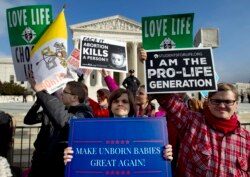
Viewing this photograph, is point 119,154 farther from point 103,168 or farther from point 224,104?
point 224,104

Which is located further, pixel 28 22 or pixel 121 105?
pixel 28 22

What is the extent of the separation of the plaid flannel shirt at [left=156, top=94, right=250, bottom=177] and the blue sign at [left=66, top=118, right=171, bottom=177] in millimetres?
352

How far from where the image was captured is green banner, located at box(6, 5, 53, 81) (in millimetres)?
4430

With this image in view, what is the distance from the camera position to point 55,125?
307cm

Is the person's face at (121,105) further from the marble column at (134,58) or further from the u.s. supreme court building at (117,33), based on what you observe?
the marble column at (134,58)

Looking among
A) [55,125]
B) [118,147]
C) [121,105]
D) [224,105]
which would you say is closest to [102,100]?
[121,105]

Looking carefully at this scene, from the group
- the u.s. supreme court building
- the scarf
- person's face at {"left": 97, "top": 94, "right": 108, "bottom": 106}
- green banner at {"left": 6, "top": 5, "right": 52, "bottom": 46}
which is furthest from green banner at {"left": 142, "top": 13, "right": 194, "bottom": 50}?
the u.s. supreme court building

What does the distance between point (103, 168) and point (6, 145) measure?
1868 mm

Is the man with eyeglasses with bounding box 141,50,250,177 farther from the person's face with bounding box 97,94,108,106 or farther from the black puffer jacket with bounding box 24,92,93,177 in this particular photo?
the person's face with bounding box 97,94,108,106

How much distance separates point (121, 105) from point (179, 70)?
28.4 inches

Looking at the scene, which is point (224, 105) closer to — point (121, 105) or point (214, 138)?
point (214, 138)

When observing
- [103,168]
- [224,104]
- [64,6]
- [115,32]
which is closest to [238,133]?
[224,104]

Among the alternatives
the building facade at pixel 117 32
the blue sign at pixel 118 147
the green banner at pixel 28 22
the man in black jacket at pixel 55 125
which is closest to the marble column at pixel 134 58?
the building facade at pixel 117 32

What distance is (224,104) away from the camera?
287 cm
